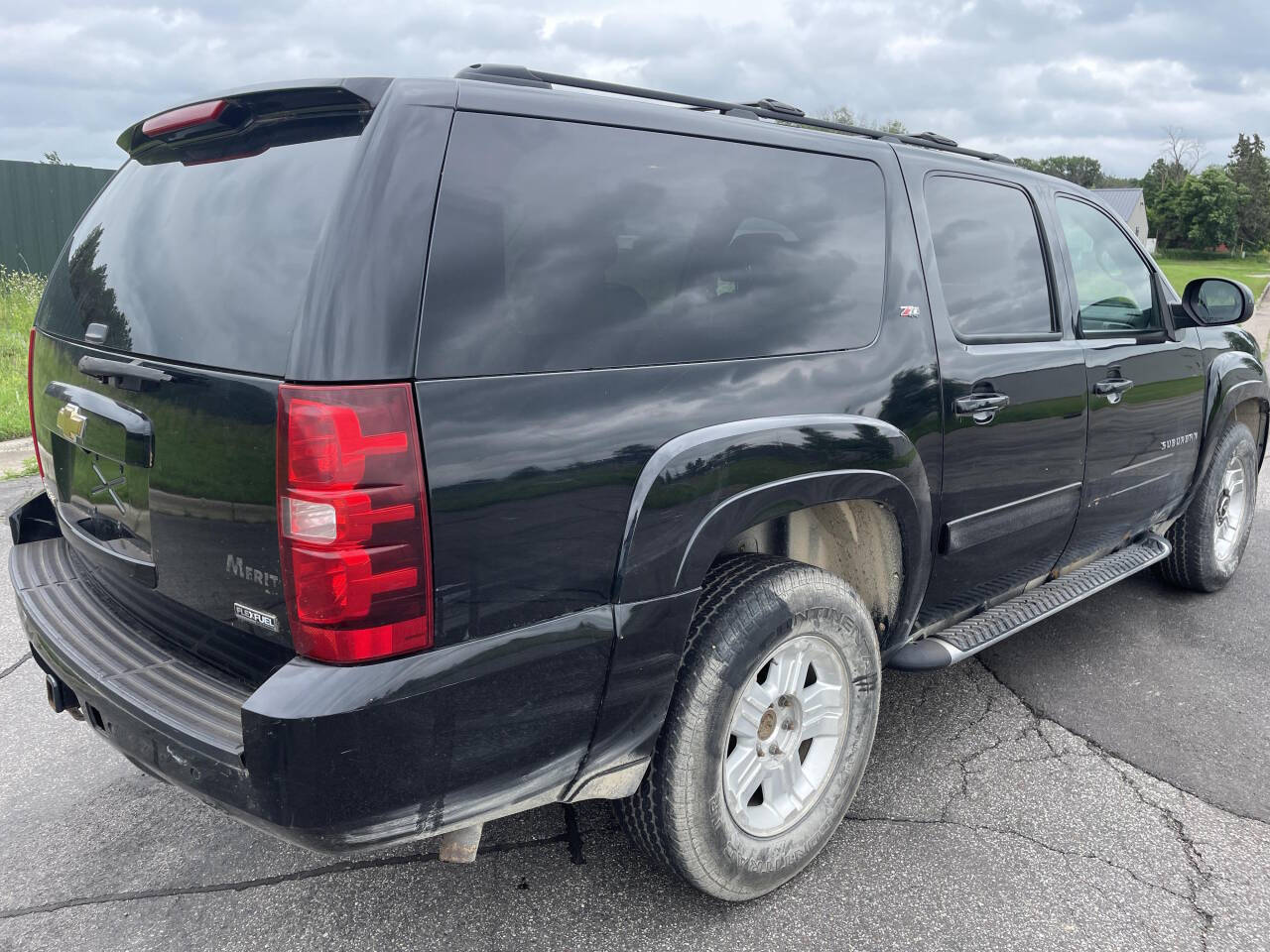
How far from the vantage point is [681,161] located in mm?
2258

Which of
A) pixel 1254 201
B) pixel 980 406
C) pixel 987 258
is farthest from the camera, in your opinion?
pixel 1254 201

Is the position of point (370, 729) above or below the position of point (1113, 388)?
below

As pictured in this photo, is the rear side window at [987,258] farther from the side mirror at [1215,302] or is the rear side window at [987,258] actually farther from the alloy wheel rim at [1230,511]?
the alloy wheel rim at [1230,511]

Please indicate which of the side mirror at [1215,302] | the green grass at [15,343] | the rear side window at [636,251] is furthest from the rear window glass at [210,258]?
the green grass at [15,343]

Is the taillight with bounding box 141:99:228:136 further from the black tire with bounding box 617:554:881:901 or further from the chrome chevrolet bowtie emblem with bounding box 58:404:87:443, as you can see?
the black tire with bounding box 617:554:881:901

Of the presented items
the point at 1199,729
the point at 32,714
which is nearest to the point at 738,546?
the point at 1199,729

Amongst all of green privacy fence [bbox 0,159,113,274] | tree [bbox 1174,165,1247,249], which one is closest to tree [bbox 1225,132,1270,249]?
tree [bbox 1174,165,1247,249]

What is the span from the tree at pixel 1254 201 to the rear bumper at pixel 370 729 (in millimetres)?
91847

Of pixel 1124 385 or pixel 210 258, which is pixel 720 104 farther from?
pixel 1124 385

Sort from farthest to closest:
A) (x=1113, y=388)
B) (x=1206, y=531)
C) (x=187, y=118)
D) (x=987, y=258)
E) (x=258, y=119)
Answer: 1. (x=1206, y=531)
2. (x=1113, y=388)
3. (x=987, y=258)
4. (x=187, y=118)
5. (x=258, y=119)

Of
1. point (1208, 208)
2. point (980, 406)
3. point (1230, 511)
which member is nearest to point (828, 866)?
point (980, 406)

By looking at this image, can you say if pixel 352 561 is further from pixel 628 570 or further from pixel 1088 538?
pixel 1088 538

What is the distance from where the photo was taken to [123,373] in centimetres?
210

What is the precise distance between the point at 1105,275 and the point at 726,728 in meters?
2.65
